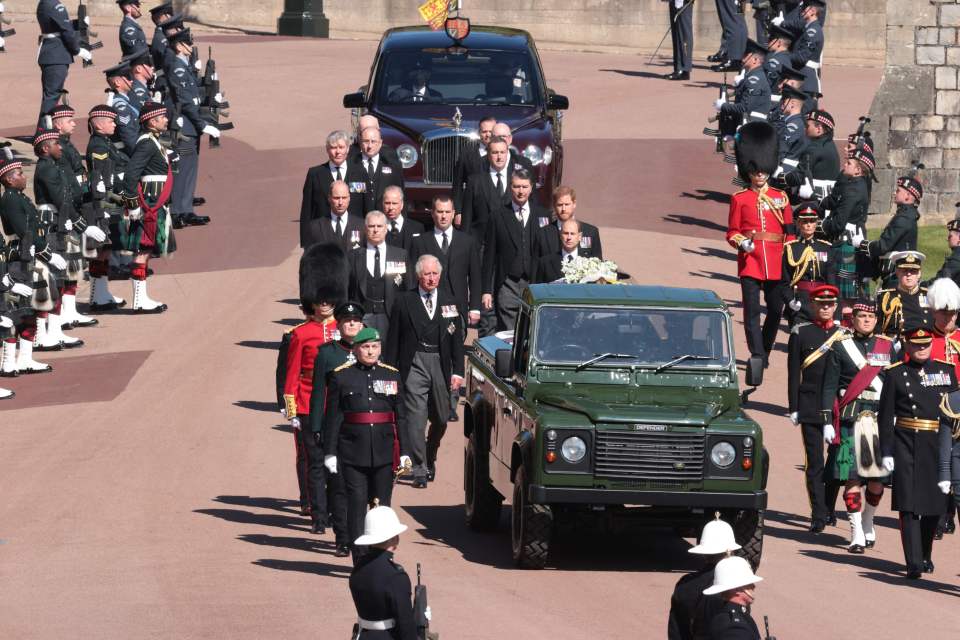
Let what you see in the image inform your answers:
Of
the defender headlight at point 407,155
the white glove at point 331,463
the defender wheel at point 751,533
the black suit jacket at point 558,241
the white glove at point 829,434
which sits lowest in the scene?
the defender wheel at point 751,533

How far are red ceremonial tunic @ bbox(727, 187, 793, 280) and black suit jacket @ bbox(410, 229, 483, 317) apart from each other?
3384 mm

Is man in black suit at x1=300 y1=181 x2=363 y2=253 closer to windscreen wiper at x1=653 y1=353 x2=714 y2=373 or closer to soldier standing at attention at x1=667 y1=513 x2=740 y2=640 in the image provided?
windscreen wiper at x1=653 y1=353 x2=714 y2=373

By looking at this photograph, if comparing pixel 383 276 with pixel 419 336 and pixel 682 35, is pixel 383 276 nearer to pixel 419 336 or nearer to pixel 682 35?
pixel 419 336

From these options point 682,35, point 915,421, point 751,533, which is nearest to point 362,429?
point 751,533

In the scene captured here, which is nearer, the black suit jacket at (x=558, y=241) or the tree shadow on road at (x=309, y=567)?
the tree shadow on road at (x=309, y=567)

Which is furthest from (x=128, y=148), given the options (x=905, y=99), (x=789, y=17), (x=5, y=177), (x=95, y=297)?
(x=905, y=99)

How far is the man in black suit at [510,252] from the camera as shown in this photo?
19672 millimetres

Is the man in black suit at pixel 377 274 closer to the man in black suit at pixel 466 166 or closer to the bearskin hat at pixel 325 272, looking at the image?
the bearskin hat at pixel 325 272

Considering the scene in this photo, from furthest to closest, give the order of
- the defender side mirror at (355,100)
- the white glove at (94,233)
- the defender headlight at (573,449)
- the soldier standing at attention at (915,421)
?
the defender side mirror at (355,100) < the white glove at (94,233) < the soldier standing at attention at (915,421) < the defender headlight at (573,449)

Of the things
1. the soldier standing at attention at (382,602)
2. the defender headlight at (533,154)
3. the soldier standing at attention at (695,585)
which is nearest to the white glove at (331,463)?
the soldier standing at attention at (382,602)

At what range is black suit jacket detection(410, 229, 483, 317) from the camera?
18984 millimetres

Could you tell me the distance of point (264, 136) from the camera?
1342 inches

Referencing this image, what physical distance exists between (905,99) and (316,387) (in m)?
19.1

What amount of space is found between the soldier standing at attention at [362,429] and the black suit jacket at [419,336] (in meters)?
2.95
